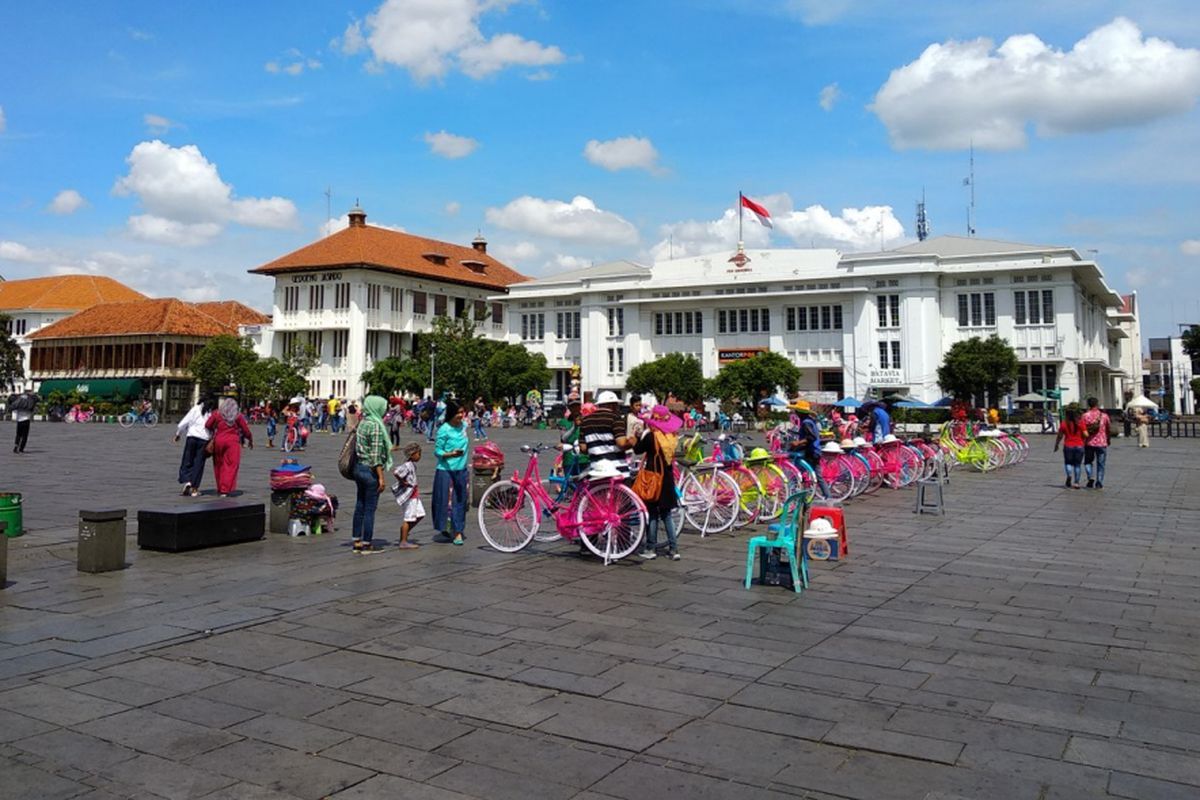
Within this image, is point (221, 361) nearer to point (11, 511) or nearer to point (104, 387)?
point (104, 387)

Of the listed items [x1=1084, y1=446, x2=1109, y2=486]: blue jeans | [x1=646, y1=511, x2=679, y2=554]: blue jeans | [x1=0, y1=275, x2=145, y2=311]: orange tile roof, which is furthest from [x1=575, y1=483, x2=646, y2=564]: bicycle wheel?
[x1=0, y1=275, x2=145, y2=311]: orange tile roof

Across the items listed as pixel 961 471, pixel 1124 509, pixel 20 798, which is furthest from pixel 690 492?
pixel 961 471

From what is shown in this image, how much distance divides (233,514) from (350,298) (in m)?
62.9

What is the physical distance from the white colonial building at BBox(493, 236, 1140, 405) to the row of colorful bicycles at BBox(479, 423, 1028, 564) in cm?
4457

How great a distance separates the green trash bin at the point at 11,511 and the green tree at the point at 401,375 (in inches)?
2165

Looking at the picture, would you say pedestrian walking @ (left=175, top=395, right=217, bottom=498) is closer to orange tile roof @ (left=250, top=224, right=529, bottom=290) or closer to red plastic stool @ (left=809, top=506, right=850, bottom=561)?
red plastic stool @ (left=809, top=506, right=850, bottom=561)

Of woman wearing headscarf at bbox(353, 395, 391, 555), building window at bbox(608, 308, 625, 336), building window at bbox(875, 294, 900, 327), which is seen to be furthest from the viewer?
building window at bbox(608, 308, 625, 336)

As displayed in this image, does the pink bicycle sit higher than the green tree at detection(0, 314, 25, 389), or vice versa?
the green tree at detection(0, 314, 25, 389)

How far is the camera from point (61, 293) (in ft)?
323

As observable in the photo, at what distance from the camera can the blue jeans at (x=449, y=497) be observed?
34.6ft

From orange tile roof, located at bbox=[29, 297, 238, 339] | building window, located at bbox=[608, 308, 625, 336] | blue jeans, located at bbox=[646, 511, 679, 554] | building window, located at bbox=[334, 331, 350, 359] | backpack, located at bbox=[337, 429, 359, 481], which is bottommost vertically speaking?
blue jeans, located at bbox=[646, 511, 679, 554]

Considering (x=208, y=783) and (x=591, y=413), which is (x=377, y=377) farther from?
(x=208, y=783)

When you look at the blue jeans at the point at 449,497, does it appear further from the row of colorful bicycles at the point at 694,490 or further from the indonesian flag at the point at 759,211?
the indonesian flag at the point at 759,211

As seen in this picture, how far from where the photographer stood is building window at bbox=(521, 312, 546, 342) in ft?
244
